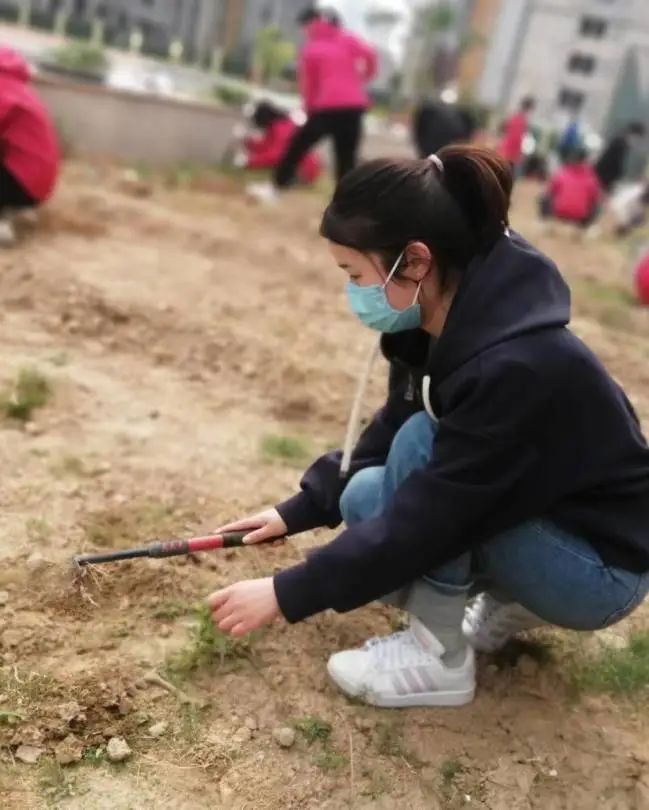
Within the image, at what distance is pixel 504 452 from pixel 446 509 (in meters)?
0.11

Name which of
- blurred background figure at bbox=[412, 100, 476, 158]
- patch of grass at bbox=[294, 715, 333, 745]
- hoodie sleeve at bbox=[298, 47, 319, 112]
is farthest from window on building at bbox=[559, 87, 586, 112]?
patch of grass at bbox=[294, 715, 333, 745]

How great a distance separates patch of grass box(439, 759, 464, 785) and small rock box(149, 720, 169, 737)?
1.45ft

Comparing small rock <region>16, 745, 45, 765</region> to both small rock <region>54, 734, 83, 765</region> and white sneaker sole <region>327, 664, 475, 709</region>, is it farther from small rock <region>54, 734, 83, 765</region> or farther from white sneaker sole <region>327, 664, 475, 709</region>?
white sneaker sole <region>327, 664, 475, 709</region>

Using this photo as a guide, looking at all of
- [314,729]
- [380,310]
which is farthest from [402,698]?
[380,310]

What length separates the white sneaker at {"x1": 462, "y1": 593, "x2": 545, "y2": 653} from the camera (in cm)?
159

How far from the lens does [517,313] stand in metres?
1.22

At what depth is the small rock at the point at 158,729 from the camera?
54.8 inches

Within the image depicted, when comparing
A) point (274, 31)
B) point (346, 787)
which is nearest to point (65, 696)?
point (346, 787)

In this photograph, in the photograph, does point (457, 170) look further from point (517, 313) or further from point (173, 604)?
point (173, 604)

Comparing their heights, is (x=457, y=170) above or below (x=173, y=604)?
above

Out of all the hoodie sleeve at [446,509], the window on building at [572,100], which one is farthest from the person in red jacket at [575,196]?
the window on building at [572,100]

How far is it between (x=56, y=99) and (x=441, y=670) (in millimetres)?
5137

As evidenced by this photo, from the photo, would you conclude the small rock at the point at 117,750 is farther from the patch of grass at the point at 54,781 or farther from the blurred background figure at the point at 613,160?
the blurred background figure at the point at 613,160

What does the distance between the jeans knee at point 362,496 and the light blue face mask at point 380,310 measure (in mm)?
241
